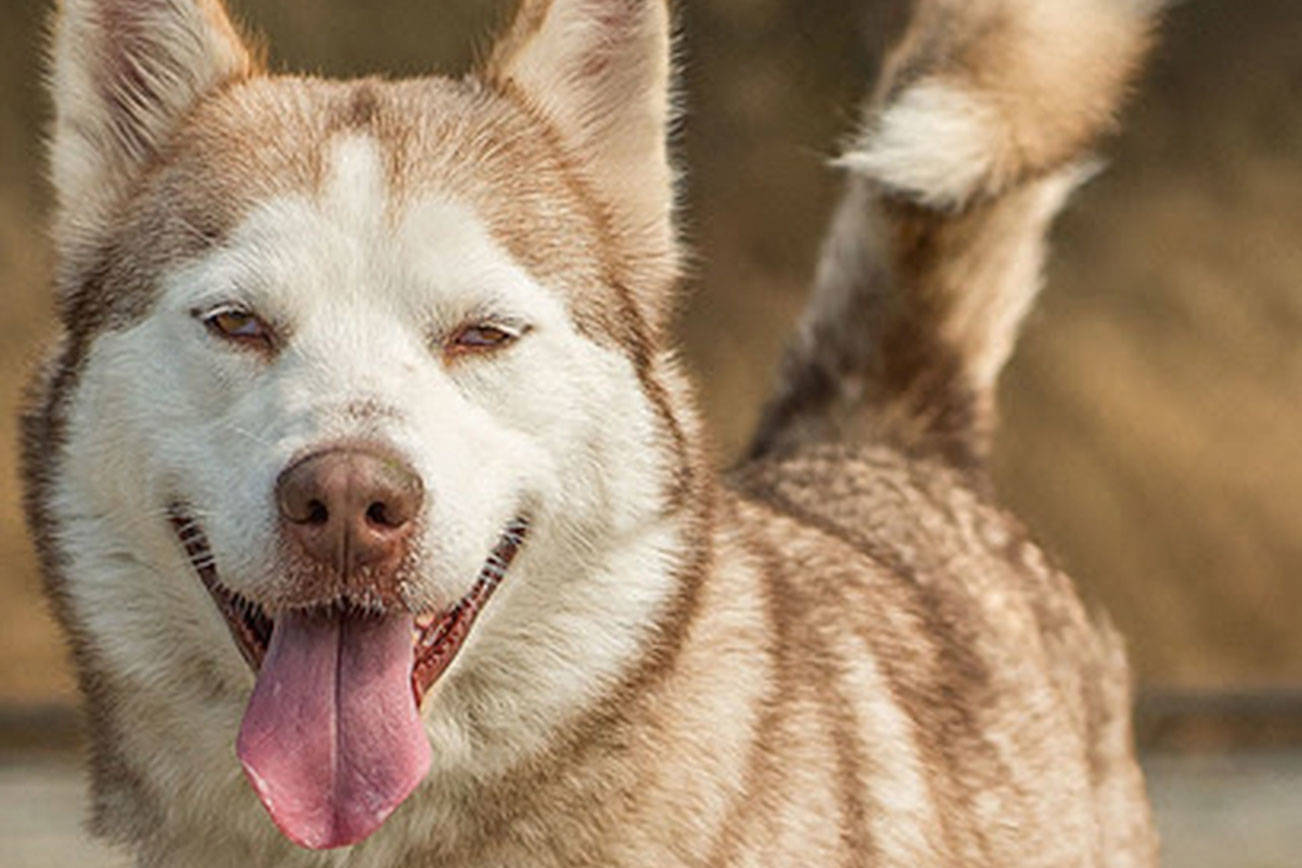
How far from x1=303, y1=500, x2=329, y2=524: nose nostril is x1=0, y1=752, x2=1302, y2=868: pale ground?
4.16 metres

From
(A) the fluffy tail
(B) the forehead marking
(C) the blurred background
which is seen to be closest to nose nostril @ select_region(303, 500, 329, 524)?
(B) the forehead marking

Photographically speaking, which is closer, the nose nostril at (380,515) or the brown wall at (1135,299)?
the nose nostril at (380,515)

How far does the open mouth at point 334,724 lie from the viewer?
3.39 m

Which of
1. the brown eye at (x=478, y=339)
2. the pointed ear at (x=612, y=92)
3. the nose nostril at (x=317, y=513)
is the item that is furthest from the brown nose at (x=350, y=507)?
the pointed ear at (x=612, y=92)

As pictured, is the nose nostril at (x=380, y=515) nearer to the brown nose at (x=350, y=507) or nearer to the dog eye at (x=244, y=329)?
the brown nose at (x=350, y=507)

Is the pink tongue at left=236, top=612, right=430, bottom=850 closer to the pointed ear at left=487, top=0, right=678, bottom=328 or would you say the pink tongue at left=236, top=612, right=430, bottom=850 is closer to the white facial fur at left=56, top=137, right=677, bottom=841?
the white facial fur at left=56, top=137, right=677, bottom=841

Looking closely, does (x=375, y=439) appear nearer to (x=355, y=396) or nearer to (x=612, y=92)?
(x=355, y=396)

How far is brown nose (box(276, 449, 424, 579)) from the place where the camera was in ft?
10.6

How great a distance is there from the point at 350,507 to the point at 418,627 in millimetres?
290

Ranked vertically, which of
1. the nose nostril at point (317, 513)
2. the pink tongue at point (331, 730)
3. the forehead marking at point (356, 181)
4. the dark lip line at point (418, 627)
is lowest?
the pink tongue at point (331, 730)

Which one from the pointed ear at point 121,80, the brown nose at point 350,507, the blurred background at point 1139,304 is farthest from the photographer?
the blurred background at point 1139,304

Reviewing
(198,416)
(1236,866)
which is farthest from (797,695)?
(1236,866)

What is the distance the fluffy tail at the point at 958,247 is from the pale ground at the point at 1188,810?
2808 millimetres

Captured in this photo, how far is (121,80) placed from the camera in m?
3.90
